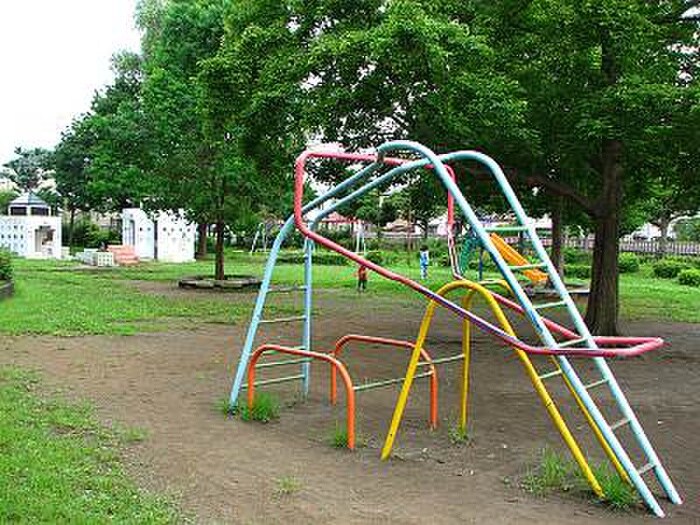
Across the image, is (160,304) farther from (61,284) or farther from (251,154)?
(61,284)

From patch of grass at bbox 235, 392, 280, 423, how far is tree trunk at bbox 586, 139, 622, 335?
734 cm

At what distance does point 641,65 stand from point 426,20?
3513mm

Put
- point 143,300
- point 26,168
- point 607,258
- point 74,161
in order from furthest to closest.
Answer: point 26,168 < point 74,161 < point 143,300 < point 607,258

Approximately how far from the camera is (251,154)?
14.0 metres

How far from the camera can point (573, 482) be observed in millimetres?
5469

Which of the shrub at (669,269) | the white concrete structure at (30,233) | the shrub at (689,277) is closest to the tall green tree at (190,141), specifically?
the shrub at (689,277)

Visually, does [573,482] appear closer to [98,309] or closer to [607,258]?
[607,258]

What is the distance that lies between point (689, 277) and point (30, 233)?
3039 centimetres

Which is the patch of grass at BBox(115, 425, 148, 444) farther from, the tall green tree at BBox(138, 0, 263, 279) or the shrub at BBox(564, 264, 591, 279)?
the shrub at BBox(564, 264, 591, 279)

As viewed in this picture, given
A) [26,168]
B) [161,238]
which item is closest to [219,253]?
[161,238]

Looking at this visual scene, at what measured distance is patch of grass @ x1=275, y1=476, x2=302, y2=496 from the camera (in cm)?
511

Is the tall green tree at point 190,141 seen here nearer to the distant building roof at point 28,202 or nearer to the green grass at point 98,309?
the green grass at point 98,309

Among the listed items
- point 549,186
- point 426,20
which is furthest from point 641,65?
point 426,20

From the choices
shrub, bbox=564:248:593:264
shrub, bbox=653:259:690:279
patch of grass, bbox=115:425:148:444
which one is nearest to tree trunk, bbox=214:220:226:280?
patch of grass, bbox=115:425:148:444
